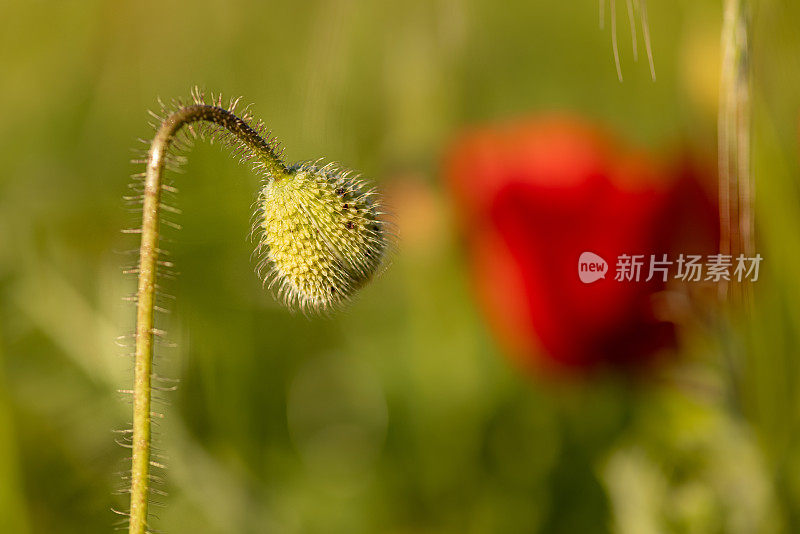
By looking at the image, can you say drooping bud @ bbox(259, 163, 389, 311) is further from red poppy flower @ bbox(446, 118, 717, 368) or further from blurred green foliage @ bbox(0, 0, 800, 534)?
red poppy flower @ bbox(446, 118, 717, 368)

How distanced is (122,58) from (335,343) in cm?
57

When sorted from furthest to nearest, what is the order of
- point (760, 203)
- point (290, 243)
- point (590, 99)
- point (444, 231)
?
point (590, 99)
point (444, 231)
point (760, 203)
point (290, 243)

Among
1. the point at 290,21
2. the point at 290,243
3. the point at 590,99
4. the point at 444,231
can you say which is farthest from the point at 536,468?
the point at 290,21

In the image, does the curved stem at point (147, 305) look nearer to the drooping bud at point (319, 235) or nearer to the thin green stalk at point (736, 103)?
the drooping bud at point (319, 235)

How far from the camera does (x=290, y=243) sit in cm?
45

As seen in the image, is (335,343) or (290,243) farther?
(335,343)

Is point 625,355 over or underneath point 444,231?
underneath

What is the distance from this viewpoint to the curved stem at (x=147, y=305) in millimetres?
331

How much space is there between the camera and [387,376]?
90 cm

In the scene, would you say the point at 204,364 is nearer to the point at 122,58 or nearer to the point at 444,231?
the point at 444,231

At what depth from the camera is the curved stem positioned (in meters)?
0.33

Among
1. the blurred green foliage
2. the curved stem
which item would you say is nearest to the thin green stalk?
the blurred green foliage

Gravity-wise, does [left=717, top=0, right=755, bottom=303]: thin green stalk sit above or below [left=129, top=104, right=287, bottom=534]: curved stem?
above

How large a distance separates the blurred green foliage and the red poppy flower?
0.05 metres
